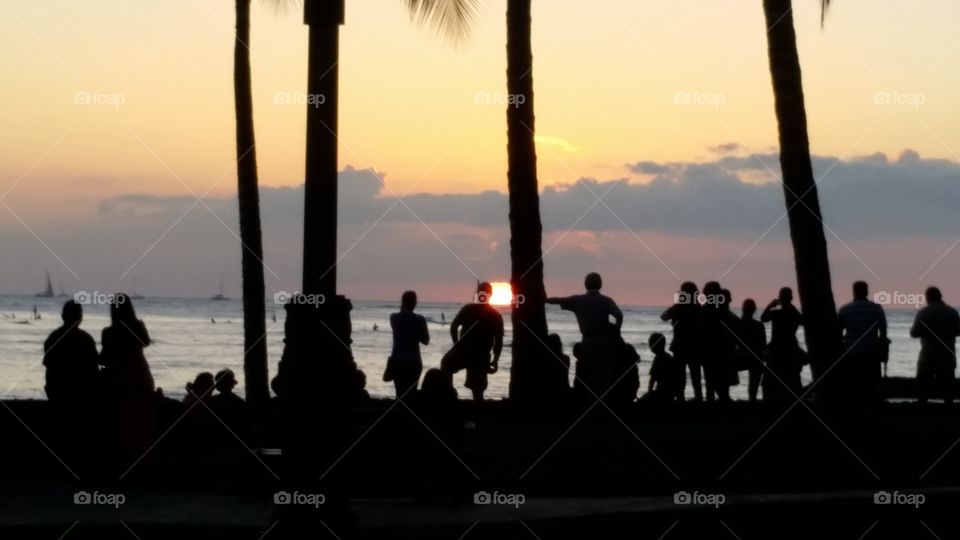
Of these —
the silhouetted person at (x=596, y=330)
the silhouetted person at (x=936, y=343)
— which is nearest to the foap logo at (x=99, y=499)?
the silhouetted person at (x=596, y=330)

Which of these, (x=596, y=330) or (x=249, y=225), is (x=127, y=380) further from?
(x=249, y=225)

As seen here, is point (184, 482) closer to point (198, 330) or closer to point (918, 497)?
point (918, 497)

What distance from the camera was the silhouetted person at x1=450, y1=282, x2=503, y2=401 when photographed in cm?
1956

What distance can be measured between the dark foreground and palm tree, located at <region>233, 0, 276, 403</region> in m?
5.39

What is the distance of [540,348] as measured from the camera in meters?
20.8

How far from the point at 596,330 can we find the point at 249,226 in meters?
6.45

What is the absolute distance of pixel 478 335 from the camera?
19609 millimetres

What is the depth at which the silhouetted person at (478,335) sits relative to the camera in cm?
1956

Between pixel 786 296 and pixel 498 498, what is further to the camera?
pixel 786 296

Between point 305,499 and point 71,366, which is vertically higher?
point 71,366

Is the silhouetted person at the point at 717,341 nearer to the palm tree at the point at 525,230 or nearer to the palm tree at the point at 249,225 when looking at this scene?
the palm tree at the point at 525,230

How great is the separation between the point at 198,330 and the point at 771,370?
227 feet

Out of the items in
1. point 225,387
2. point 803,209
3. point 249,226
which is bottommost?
point 225,387

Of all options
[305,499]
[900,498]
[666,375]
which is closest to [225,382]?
[666,375]
